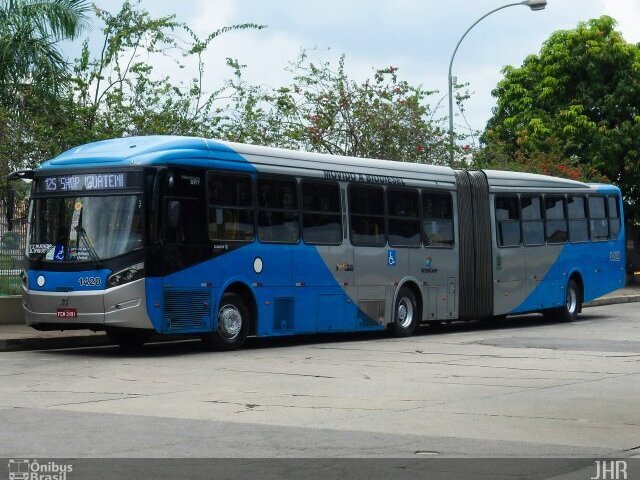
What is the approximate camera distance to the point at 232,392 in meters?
13.8

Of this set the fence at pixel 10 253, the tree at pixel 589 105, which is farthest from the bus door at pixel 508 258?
the tree at pixel 589 105

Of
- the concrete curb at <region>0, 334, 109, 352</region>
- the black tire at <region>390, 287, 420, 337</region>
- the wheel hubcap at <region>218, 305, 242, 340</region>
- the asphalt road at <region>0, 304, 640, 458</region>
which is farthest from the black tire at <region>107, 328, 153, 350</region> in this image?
the black tire at <region>390, 287, 420, 337</region>

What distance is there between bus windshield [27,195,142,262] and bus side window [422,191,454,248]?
8.15 meters

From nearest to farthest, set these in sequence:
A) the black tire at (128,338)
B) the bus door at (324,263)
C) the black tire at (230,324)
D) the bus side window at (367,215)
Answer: the black tire at (230,324) → the black tire at (128,338) → the bus door at (324,263) → the bus side window at (367,215)

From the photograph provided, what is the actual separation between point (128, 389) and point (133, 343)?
6525 mm

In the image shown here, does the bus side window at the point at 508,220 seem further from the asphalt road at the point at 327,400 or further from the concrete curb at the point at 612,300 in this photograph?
the concrete curb at the point at 612,300

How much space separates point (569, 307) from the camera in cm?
2961

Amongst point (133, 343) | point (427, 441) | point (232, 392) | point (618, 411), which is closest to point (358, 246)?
point (133, 343)

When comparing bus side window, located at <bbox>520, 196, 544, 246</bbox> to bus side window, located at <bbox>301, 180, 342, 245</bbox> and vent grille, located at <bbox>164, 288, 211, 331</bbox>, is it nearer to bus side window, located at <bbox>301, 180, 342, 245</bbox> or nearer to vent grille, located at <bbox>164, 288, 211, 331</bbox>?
bus side window, located at <bbox>301, 180, 342, 245</bbox>

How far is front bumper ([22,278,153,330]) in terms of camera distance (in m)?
18.2

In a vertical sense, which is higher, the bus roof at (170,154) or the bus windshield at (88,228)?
the bus roof at (170,154)

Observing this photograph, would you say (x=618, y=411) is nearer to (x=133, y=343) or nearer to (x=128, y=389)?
(x=128, y=389)

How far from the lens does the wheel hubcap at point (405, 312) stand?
79.8ft

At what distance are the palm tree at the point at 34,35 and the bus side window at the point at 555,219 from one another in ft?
38.1
